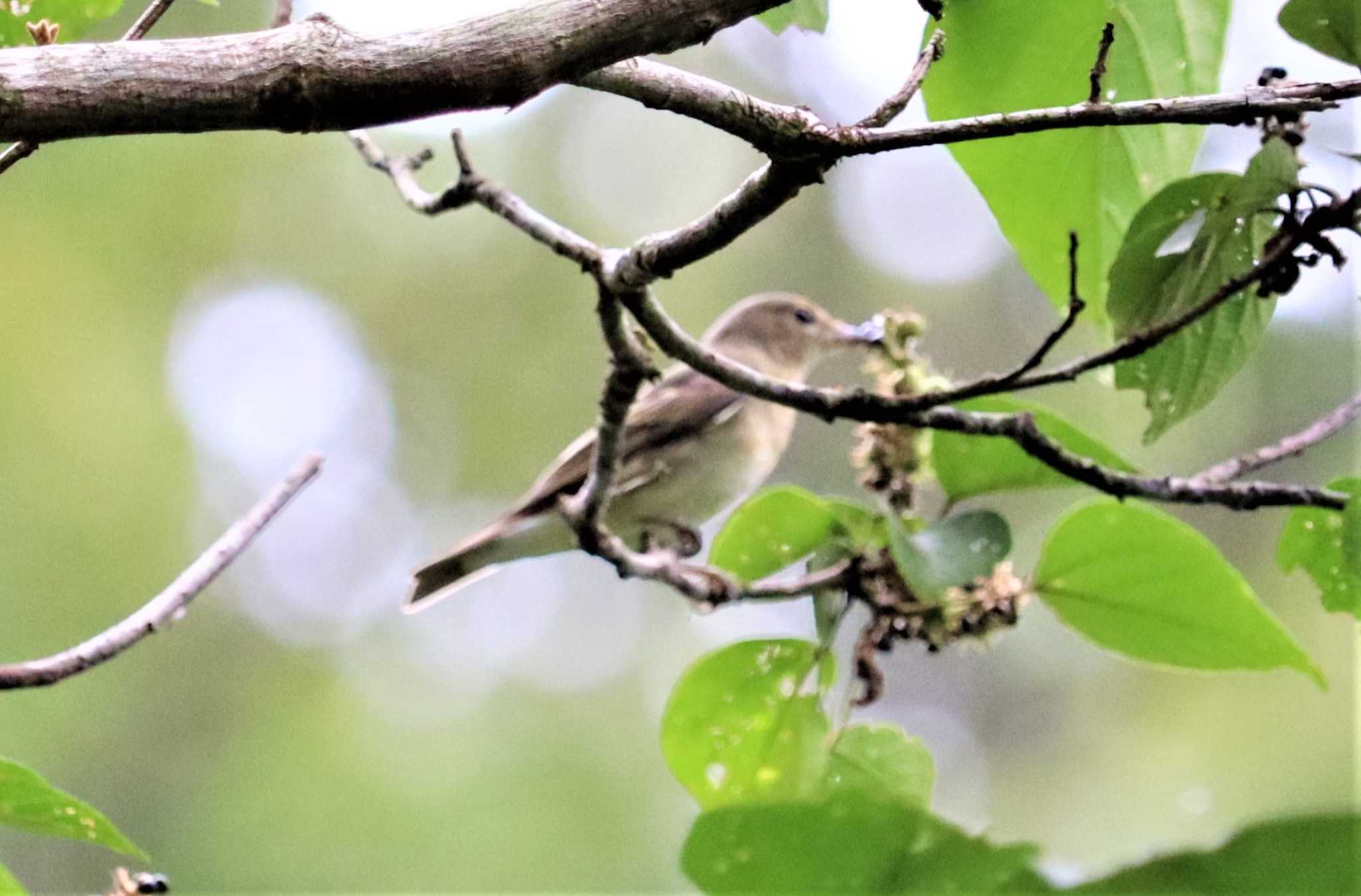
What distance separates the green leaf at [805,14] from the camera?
1.25 metres

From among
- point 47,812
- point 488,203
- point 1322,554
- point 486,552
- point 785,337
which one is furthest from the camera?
point 785,337

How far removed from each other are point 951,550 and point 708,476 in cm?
176

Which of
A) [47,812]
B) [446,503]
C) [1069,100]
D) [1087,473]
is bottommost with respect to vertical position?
[446,503]

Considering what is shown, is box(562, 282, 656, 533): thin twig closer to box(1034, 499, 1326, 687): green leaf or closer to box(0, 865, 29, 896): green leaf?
box(1034, 499, 1326, 687): green leaf

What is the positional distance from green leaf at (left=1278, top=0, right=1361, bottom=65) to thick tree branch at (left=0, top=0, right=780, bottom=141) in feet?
1.87

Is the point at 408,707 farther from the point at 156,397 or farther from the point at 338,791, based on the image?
the point at 156,397

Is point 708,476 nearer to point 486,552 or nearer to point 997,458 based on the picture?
point 486,552

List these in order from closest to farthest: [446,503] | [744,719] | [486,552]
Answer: [744,719]
[486,552]
[446,503]

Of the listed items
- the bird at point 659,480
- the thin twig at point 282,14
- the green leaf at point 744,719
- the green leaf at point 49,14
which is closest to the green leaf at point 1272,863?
the green leaf at point 744,719

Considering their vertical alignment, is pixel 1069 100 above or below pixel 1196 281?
above

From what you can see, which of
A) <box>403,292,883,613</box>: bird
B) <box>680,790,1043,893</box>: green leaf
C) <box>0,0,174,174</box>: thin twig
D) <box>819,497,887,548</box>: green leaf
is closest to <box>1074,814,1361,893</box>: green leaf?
<box>680,790,1043,893</box>: green leaf

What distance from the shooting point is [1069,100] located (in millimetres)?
1282

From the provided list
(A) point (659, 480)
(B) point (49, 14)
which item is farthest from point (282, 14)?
(A) point (659, 480)

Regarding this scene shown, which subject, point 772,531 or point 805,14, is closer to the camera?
point 805,14
